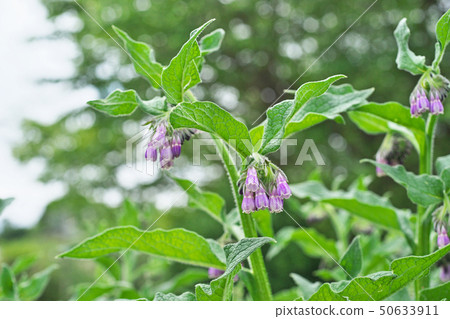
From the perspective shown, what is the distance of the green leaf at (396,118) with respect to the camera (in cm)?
145

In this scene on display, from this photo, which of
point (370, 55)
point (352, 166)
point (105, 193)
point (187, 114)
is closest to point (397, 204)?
point (352, 166)

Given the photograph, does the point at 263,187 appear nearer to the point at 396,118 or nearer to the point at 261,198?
the point at 261,198

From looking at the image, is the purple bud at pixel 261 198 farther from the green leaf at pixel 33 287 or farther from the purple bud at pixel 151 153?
the green leaf at pixel 33 287

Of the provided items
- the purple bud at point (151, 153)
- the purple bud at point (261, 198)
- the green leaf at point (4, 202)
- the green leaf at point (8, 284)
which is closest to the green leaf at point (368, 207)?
the purple bud at point (261, 198)

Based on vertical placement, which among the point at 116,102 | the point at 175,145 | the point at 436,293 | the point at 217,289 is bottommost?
the point at 436,293

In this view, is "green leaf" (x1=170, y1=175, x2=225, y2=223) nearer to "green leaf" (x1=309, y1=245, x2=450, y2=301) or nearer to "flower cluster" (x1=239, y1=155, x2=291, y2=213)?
"flower cluster" (x1=239, y1=155, x2=291, y2=213)

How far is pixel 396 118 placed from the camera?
1.49m

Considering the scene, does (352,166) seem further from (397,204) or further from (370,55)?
(370,55)

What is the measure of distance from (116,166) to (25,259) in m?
9.27

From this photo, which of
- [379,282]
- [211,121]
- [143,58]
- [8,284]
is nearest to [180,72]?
[211,121]

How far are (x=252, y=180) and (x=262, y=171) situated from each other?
0.07m

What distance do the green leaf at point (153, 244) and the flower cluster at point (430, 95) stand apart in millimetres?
684

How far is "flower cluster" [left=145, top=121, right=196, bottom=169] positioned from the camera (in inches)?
47.0

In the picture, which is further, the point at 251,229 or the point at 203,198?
the point at 203,198
